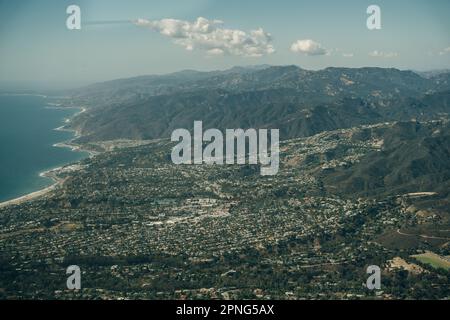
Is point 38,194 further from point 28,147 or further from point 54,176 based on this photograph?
point 28,147

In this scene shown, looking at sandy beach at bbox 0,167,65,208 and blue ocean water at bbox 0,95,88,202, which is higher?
blue ocean water at bbox 0,95,88,202

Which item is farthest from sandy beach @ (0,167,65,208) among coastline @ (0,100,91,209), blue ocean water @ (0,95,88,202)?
blue ocean water @ (0,95,88,202)

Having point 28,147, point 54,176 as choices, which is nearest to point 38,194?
point 54,176

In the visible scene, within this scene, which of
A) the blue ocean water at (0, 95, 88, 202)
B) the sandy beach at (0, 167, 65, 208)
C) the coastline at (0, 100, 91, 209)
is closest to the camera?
the sandy beach at (0, 167, 65, 208)

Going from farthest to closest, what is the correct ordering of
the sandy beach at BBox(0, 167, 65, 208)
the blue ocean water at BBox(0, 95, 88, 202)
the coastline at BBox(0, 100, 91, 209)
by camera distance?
1. the blue ocean water at BBox(0, 95, 88, 202)
2. the coastline at BBox(0, 100, 91, 209)
3. the sandy beach at BBox(0, 167, 65, 208)

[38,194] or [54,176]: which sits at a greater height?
[54,176]

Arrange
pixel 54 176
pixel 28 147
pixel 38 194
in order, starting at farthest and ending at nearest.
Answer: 1. pixel 28 147
2. pixel 54 176
3. pixel 38 194

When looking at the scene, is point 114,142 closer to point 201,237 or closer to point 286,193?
point 286,193

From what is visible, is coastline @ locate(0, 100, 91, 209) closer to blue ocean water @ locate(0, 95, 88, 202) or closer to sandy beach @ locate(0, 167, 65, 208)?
sandy beach @ locate(0, 167, 65, 208)
